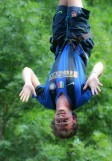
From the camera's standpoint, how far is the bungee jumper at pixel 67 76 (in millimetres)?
5359

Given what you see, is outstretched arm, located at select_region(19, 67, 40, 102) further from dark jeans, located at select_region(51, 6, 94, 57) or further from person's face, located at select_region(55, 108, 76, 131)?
dark jeans, located at select_region(51, 6, 94, 57)

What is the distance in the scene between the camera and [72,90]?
17.8 feet

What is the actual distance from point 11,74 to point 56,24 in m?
2.86

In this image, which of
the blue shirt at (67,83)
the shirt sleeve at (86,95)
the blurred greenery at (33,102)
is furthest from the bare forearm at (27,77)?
the blurred greenery at (33,102)

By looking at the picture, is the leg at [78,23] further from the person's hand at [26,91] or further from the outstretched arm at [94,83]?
the person's hand at [26,91]

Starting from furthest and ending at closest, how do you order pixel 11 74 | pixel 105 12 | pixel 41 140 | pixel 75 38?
pixel 105 12
pixel 11 74
pixel 41 140
pixel 75 38

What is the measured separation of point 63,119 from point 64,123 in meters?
0.06

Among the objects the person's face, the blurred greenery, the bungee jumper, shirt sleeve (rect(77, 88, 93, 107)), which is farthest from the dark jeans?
the blurred greenery

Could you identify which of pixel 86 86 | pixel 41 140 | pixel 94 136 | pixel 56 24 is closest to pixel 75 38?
pixel 56 24

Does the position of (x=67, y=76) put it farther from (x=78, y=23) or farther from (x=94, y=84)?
(x=78, y=23)

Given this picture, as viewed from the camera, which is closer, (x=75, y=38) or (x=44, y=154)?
(x=75, y=38)

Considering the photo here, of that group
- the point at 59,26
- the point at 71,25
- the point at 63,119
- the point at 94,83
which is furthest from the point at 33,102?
the point at 94,83

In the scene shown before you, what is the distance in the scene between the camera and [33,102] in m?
8.53

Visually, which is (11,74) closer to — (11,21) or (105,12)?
(11,21)
